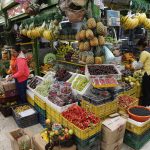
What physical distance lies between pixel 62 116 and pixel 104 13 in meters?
2.48

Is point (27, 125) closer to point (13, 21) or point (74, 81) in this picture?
point (74, 81)

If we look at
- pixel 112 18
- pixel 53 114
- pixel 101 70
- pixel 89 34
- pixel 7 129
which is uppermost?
pixel 112 18

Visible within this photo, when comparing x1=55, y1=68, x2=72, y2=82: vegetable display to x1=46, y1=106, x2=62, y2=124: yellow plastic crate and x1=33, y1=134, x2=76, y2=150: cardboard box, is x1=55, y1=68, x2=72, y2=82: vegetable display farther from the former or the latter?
x1=33, y1=134, x2=76, y2=150: cardboard box

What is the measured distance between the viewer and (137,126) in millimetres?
2992

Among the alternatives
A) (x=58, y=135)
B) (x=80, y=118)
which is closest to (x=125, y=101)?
(x=80, y=118)

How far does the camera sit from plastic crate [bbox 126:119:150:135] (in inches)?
118

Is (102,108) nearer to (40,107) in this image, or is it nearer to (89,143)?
(89,143)

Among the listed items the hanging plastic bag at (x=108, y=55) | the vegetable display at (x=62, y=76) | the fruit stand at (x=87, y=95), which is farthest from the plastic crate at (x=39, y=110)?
the hanging plastic bag at (x=108, y=55)

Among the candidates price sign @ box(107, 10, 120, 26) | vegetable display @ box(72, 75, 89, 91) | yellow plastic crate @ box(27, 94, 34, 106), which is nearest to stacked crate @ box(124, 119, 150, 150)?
vegetable display @ box(72, 75, 89, 91)

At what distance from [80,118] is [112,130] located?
512 mm

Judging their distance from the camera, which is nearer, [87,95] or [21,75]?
[87,95]

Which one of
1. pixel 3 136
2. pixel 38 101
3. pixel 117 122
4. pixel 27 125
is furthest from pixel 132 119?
pixel 3 136

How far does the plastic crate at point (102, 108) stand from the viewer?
3.05 metres

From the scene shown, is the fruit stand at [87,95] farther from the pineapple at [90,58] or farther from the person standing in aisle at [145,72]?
the person standing in aisle at [145,72]
